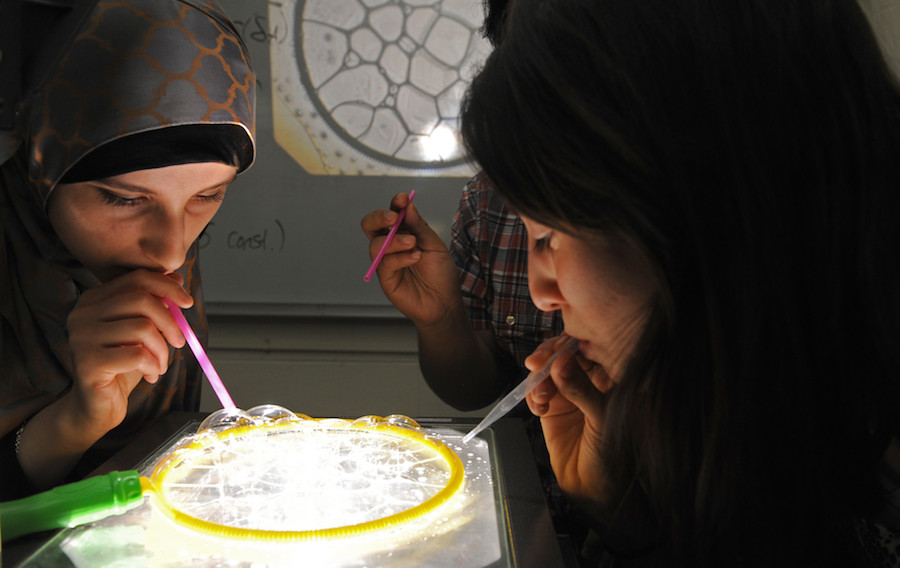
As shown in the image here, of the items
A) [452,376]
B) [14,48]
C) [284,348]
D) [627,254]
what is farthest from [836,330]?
[284,348]

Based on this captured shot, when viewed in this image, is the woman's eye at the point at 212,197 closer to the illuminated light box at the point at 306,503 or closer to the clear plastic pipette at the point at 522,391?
the illuminated light box at the point at 306,503

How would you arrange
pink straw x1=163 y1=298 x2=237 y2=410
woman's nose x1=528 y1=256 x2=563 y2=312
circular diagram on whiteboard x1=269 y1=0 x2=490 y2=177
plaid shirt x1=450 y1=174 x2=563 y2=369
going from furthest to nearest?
circular diagram on whiteboard x1=269 y1=0 x2=490 y2=177 → plaid shirt x1=450 y1=174 x2=563 y2=369 → pink straw x1=163 y1=298 x2=237 y2=410 → woman's nose x1=528 y1=256 x2=563 y2=312

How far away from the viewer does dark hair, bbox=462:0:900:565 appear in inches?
20.0

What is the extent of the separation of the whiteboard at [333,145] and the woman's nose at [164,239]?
914mm

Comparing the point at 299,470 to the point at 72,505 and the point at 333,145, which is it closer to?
the point at 72,505

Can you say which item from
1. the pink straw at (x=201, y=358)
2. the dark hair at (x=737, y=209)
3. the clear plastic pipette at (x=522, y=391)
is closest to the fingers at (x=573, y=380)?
the clear plastic pipette at (x=522, y=391)

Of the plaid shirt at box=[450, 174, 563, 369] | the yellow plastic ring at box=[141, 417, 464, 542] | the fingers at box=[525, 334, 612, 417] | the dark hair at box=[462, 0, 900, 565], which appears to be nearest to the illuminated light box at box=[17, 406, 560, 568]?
the yellow plastic ring at box=[141, 417, 464, 542]

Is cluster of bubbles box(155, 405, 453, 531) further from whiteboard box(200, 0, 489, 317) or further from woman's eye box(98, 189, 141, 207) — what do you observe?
whiteboard box(200, 0, 489, 317)

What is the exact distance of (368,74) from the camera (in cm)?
160

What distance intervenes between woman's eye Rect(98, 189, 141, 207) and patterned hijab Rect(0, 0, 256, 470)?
0.03 m

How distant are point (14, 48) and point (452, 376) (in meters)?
0.91

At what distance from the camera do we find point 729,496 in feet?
1.83

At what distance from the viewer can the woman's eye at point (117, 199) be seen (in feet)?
2.44

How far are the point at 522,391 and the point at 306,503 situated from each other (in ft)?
0.94
